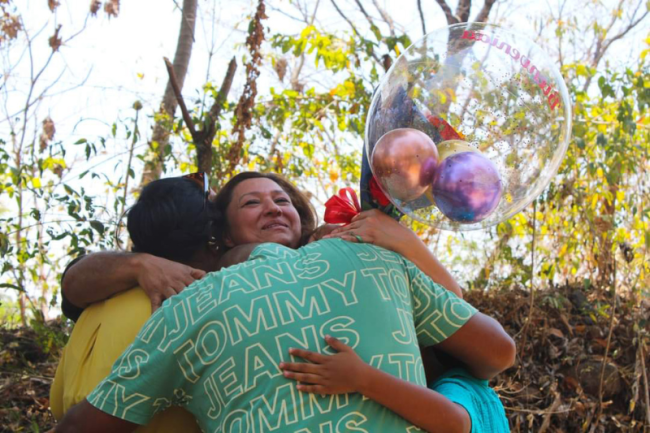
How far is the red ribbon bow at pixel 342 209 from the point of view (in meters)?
2.05

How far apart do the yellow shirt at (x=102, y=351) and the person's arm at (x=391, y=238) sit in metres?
0.65

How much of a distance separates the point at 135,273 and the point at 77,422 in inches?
21.0

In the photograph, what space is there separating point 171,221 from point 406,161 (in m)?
0.92

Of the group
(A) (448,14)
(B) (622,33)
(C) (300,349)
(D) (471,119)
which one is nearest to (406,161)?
(D) (471,119)

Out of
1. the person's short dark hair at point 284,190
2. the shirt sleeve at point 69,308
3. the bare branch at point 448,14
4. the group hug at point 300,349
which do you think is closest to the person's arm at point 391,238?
the group hug at point 300,349

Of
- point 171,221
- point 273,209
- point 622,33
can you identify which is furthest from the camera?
point 622,33

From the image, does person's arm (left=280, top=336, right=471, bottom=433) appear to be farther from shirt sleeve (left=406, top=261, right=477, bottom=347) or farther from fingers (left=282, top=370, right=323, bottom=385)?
shirt sleeve (left=406, top=261, right=477, bottom=347)

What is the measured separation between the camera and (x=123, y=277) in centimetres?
208

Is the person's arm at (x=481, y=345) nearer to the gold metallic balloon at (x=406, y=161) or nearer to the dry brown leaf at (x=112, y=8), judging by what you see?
the gold metallic balloon at (x=406, y=161)

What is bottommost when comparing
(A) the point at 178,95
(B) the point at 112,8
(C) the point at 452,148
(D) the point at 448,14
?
(C) the point at 452,148

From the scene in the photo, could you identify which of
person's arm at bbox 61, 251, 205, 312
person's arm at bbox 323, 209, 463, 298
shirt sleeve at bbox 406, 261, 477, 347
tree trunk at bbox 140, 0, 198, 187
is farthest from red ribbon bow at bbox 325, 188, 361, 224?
tree trunk at bbox 140, 0, 198, 187

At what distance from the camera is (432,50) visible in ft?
6.25

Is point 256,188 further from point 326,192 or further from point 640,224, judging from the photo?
point 326,192

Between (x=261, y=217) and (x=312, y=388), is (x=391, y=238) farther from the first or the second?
(x=261, y=217)
